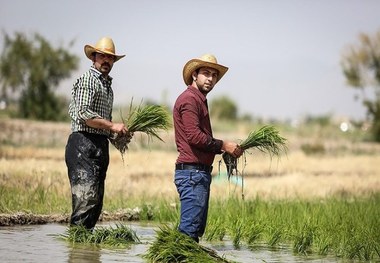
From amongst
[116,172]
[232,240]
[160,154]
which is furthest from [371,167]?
[232,240]

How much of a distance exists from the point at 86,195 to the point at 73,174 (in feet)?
0.82

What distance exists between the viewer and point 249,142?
8.83m

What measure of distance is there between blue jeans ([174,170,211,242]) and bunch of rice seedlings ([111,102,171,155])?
1.30m

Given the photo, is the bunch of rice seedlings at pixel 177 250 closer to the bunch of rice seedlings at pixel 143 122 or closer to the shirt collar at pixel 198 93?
the shirt collar at pixel 198 93

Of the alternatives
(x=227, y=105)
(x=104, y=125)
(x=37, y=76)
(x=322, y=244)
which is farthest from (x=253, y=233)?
(x=227, y=105)

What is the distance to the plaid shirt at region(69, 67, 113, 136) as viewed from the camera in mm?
9023

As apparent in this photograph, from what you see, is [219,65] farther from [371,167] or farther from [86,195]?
[371,167]

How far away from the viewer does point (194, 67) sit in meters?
8.42

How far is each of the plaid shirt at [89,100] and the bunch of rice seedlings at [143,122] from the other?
20 cm

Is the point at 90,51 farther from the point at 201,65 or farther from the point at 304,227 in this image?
the point at 304,227

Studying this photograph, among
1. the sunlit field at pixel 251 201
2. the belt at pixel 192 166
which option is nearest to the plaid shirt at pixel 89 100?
the belt at pixel 192 166

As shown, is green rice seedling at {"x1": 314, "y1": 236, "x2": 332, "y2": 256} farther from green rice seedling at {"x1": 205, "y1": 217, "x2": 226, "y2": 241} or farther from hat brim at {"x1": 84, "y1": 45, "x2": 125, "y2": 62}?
hat brim at {"x1": 84, "y1": 45, "x2": 125, "y2": 62}

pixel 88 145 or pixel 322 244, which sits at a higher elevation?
pixel 88 145

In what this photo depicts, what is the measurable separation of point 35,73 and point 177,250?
31.6m
